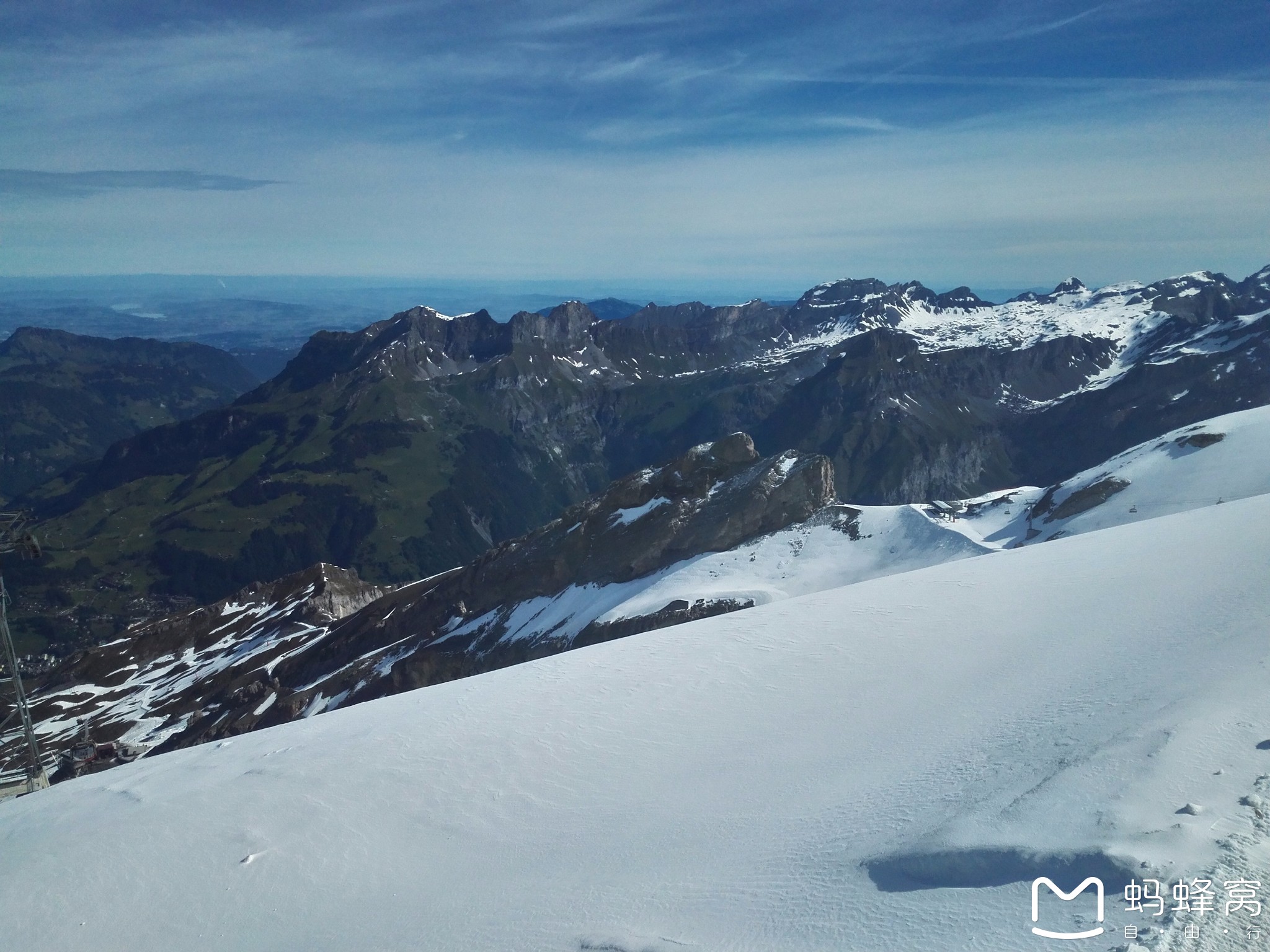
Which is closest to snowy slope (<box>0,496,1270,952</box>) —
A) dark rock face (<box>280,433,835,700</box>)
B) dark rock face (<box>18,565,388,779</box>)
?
dark rock face (<box>280,433,835,700</box>)

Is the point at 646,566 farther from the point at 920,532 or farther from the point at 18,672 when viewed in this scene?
the point at 18,672

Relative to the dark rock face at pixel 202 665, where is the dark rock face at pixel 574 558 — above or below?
above

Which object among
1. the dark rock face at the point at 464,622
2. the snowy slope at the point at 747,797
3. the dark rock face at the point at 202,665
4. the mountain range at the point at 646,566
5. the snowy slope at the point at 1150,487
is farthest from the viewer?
the dark rock face at the point at 202,665

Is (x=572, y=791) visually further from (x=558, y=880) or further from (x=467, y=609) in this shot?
(x=467, y=609)

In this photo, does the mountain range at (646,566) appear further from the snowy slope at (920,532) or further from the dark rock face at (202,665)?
the dark rock face at (202,665)

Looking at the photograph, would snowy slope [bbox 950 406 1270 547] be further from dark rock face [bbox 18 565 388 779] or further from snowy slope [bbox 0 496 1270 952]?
dark rock face [bbox 18 565 388 779]

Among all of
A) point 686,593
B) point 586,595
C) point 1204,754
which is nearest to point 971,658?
point 1204,754

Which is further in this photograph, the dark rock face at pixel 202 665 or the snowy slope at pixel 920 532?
the dark rock face at pixel 202 665

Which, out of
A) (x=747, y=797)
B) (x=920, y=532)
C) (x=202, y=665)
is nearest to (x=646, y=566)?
(x=920, y=532)

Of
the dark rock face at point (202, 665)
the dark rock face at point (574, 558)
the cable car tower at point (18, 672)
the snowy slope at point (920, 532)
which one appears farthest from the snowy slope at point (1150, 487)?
the dark rock face at point (202, 665)
